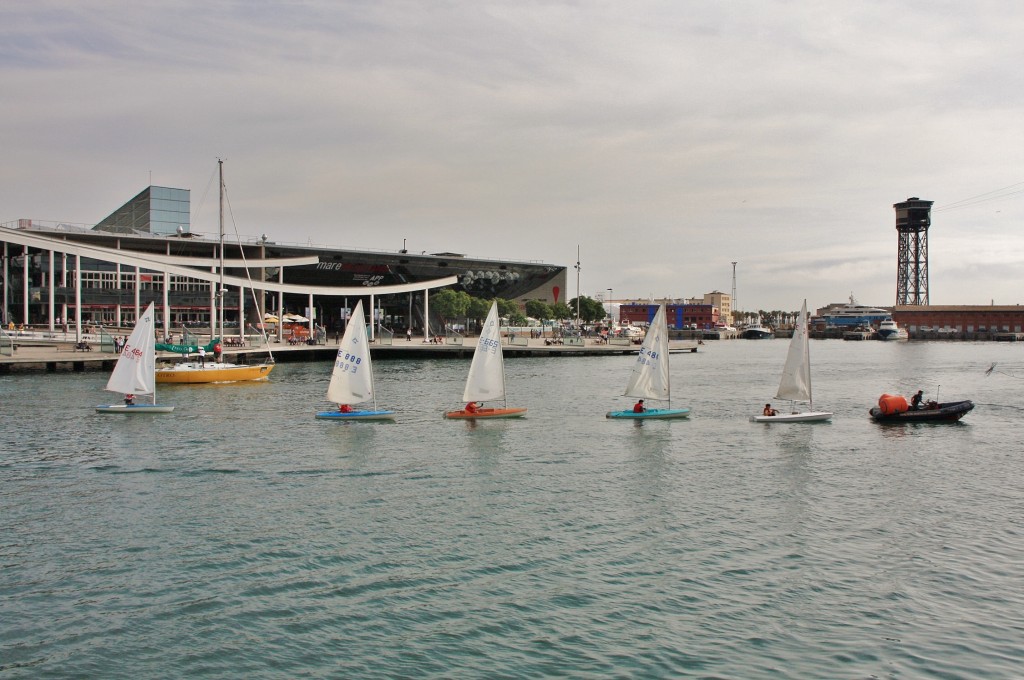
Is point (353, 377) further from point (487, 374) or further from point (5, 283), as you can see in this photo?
point (5, 283)

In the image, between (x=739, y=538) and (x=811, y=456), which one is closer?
(x=739, y=538)

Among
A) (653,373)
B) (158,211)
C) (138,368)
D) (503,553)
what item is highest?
(158,211)

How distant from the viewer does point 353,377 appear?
42.6 m

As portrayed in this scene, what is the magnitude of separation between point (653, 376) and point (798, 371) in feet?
25.9

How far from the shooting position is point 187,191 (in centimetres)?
13138

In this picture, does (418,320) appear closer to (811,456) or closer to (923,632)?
(811,456)

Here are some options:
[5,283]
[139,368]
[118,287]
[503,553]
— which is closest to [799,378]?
[503,553]

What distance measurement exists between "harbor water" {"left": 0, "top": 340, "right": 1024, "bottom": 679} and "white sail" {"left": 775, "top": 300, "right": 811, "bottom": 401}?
5.37m

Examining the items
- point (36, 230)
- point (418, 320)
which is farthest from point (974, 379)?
point (36, 230)

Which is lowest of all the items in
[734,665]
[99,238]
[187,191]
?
[734,665]

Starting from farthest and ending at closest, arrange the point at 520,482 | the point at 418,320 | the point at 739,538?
1. the point at 418,320
2. the point at 520,482
3. the point at 739,538

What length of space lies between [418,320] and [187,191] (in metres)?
45.3

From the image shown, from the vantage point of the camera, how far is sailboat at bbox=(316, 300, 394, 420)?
41688 millimetres

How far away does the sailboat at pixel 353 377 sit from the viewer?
4169 cm
